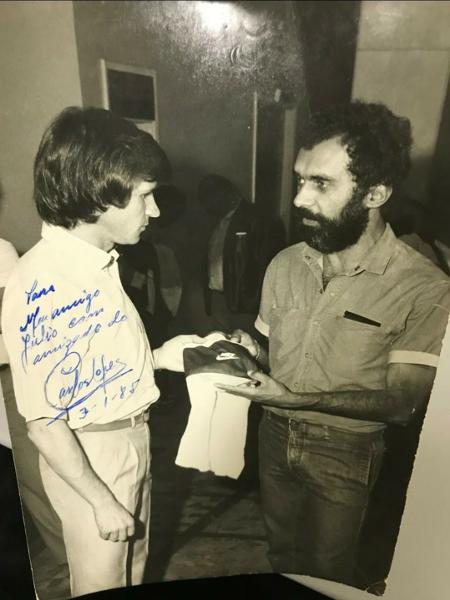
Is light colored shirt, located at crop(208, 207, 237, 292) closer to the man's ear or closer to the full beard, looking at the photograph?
the full beard

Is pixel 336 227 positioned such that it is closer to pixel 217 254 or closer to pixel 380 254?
pixel 380 254

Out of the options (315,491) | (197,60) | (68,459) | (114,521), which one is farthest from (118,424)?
(197,60)

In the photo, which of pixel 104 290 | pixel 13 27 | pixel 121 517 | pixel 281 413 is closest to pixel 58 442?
pixel 121 517

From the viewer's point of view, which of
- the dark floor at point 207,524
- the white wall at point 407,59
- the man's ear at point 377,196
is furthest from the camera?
the dark floor at point 207,524

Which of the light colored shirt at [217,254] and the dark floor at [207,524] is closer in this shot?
the light colored shirt at [217,254]

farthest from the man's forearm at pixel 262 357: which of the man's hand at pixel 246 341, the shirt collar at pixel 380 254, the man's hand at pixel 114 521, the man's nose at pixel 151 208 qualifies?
the man's hand at pixel 114 521

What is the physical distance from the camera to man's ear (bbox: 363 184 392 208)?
78 cm

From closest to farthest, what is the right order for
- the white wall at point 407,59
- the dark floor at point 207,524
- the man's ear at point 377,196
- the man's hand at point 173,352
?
the white wall at point 407,59
the man's ear at point 377,196
the man's hand at point 173,352
the dark floor at point 207,524

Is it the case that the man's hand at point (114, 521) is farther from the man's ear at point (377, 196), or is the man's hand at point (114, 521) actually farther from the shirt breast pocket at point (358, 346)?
the man's ear at point (377, 196)

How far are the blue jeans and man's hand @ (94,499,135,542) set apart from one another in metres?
0.30

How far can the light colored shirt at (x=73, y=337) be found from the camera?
32.0 inches
